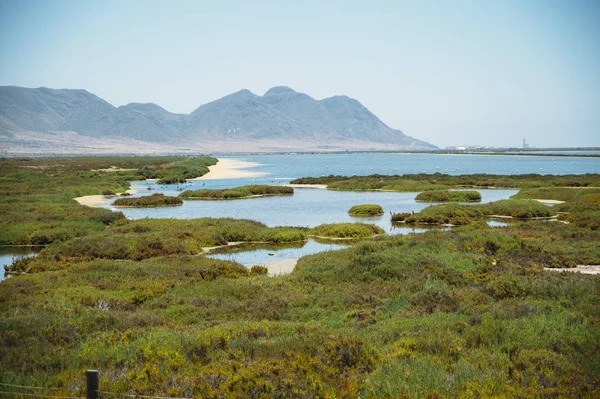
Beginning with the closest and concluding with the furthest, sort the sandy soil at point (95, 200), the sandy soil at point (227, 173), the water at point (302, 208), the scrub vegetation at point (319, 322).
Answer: the scrub vegetation at point (319, 322)
the water at point (302, 208)
the sandy soil at point (95, 200)
the sandy soil at point (227, 173)

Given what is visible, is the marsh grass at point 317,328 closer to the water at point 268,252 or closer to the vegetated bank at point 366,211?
the water at point 268,252

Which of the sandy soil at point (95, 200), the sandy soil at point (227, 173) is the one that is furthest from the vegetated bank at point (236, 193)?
the sandy soil at point (227, 173)

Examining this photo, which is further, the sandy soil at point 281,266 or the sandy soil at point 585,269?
the sandy soil at point 281,266

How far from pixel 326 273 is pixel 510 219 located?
25.8m

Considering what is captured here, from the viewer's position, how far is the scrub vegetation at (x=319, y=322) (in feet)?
30.1

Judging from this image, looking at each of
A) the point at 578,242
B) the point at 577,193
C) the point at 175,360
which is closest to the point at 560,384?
the point at 175,360

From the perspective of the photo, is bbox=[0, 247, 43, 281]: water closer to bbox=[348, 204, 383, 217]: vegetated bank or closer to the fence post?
the fence post

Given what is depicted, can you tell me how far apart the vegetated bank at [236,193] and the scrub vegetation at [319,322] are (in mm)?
33049

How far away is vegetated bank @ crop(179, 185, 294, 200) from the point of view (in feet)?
197

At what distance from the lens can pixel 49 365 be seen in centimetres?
1008

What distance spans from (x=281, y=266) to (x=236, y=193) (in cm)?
3742

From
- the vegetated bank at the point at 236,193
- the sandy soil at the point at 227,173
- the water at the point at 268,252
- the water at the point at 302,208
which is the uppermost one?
the sandy soil at the point at 227,173

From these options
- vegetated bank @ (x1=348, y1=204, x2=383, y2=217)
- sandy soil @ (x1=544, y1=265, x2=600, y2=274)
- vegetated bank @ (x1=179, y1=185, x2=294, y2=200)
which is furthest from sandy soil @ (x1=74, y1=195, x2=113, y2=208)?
sandy soil @ (x1=544, y1=265, x2=600, y2=274)

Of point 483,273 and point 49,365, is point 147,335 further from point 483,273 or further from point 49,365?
point 483,273
